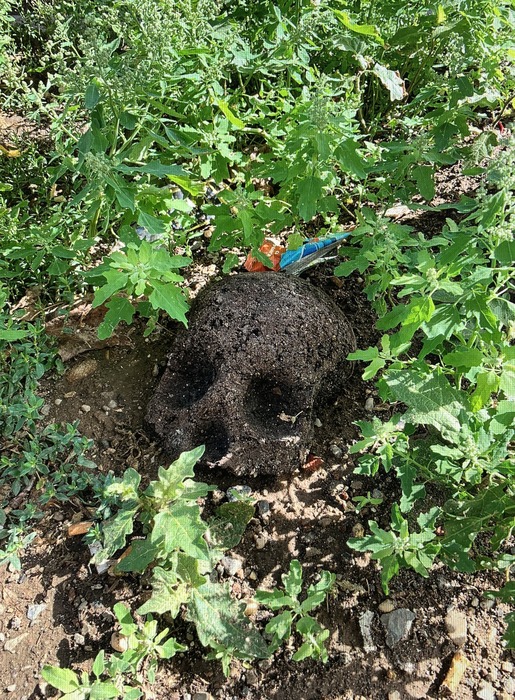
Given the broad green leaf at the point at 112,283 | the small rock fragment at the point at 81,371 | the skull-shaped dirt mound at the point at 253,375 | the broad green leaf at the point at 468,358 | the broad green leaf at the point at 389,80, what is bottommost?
the small rock fragment at the point at 81,371

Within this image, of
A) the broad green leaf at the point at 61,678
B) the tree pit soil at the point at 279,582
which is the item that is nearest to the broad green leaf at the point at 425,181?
the tree pit soil at the point at 279,582

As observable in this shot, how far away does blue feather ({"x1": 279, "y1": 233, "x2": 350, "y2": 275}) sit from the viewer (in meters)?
2.85

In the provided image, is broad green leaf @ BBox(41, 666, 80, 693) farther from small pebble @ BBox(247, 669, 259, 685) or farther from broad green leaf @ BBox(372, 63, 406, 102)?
broad green leaf @ BBox(372, 63, 406, 102)

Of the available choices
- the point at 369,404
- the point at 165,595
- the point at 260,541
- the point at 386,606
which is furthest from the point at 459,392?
the point at 165,595

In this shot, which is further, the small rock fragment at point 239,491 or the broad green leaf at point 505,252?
the small rock fragment at point 239,491

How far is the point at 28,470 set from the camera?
2377mm

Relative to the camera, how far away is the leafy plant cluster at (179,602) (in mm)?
1823

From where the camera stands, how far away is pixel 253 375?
8.01 feet

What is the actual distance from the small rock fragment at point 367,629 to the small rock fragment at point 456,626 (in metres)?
0.26

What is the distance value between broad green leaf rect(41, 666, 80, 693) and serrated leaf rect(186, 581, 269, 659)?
0.39 m

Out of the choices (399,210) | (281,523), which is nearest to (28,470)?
(281,523)

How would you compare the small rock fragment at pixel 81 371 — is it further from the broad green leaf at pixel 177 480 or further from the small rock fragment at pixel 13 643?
the small rock fragment at pixel 13 643

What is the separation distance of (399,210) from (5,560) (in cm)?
255

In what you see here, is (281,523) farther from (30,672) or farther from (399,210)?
(399,210)
